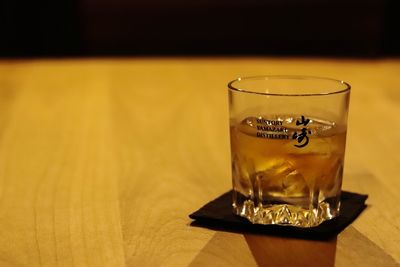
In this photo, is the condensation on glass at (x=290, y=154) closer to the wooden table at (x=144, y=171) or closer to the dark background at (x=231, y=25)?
the wooden table at (x=144, y=171)

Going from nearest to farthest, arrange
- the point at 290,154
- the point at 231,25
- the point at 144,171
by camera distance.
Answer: the point at 290,154, the point at 144,171, the point at 231,25

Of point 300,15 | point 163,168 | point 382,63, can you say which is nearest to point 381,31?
point 300,15

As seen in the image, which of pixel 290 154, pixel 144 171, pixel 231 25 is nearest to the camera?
pixel 290 154

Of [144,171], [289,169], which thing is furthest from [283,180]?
[144,171]

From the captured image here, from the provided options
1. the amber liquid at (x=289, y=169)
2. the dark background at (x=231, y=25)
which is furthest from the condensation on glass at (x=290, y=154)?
the dark background at (x=231, y=25)

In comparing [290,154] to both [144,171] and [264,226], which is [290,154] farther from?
[144,171]

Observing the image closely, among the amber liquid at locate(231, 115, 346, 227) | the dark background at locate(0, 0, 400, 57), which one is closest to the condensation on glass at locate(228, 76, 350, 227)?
the amber liquid at locate(231, 115, 346, 227)

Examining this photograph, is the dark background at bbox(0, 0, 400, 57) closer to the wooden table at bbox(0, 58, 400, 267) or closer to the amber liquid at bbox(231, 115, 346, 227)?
the wooden table at bbox(0, 58, 400, 267)
